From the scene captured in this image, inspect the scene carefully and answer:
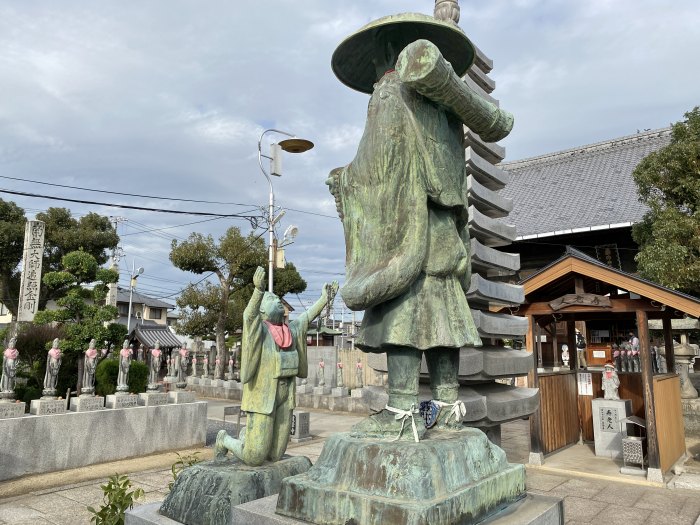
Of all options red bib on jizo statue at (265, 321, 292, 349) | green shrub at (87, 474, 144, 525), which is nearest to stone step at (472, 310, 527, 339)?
red bib on jizo statue at (265, 321, 292, 349)

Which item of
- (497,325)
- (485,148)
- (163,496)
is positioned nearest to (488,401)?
(497,325)

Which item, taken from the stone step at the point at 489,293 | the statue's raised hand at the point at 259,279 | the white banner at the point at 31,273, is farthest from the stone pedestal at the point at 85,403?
the stone step at the point at 489,293

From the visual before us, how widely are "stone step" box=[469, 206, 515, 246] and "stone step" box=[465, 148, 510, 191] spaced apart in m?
0.53

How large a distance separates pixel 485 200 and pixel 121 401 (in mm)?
6778

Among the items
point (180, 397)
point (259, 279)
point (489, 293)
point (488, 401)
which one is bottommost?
point (180, 397)

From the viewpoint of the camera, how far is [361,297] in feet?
7.31

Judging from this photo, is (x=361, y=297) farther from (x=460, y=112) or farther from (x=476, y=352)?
(x=476, y=352)

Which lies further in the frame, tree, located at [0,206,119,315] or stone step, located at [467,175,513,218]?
tree, located at [0,206,119,315]

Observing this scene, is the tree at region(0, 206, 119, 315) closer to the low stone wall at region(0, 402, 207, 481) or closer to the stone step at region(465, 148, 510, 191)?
the low stone wall at region(0, 402, 207, 481)

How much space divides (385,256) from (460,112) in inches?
33.3

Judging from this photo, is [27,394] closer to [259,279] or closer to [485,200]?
[259,279]

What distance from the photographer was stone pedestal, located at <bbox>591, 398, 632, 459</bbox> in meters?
8.02

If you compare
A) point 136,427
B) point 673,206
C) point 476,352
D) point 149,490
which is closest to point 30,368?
point 136,427

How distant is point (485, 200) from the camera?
20.5 ft
